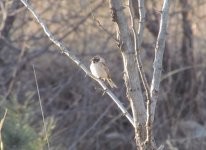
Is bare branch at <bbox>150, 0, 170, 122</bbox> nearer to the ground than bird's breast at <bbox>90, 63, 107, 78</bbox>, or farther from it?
nearer to the ground

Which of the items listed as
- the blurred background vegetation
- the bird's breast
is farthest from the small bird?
the blurred background vegetation

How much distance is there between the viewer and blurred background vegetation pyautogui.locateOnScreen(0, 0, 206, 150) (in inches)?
260

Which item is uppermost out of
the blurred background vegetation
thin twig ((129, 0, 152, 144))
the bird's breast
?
the blurred background vegetation

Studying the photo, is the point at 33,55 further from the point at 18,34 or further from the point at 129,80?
the point at 129,80

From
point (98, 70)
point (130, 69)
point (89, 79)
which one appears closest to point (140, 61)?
point (130, 69)

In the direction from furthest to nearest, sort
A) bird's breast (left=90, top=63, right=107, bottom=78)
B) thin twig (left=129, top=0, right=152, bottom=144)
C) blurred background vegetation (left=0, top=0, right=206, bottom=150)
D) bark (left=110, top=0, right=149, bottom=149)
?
1. blurred background vegetation (left=0, top=0, right=206, bottom=150)
2. bird's breast (left=90, top=63, right=107, bottom=78)
3. bark (left=110, top=0, right=149, bottom=149)
4. thin twig (left=129, top=0, right=152, bottom=144)

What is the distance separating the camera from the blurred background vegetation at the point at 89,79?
6.61 meters

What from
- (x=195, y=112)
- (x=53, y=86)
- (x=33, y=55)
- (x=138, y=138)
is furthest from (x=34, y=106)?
(x=138, y=138)

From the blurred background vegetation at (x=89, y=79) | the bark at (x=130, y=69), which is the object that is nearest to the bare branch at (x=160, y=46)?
the bark at (x=130, y=69)

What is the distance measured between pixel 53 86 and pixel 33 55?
0.77 metres

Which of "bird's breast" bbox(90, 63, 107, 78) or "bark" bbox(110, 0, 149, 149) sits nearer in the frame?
"bark" bbox(110, 0, 149, 149)

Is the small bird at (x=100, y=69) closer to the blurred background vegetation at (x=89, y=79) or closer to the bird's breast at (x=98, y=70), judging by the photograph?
the bird's breast at (x=98, y=70)

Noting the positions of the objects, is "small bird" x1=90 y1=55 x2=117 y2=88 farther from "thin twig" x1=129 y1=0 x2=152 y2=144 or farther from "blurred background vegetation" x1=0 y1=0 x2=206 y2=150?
"blurred background vegetation" x1=0 y1=0 x2=206 y2=150

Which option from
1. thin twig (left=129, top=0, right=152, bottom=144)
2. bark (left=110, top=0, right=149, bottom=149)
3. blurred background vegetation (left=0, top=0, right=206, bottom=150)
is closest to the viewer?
thin twig (left=129, top=0, right=152, bottom=144)
